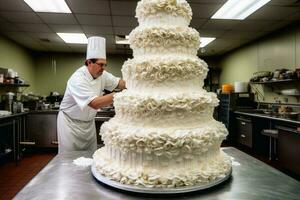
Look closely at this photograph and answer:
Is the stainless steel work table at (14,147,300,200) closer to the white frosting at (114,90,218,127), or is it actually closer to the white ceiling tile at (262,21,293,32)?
the white frosting at (114,90,218,127)

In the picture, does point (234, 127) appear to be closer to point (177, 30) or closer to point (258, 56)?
point (258, 56)

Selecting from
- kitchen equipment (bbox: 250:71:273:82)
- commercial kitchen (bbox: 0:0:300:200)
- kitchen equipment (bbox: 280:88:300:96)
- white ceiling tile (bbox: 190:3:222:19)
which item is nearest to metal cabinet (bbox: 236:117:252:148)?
commercial kitchen (bbox: 0:0:300:200)

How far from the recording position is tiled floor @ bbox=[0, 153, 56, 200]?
3.55 metres


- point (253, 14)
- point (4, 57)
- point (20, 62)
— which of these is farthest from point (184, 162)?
point (20, 62)

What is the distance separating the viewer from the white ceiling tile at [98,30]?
5.54m

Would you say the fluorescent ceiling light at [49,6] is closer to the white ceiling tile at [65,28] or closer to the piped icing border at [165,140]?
the white ceiling tile at [65,28]

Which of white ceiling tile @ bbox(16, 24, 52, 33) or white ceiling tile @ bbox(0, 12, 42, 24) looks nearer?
white ceiling tile @ bbox(0, 12, 42, 24)

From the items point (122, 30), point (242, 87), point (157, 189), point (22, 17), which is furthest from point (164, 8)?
point (242, 87)

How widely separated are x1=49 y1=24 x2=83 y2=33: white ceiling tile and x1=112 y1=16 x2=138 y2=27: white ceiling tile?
2.97 ft

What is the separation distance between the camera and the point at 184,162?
1426mm

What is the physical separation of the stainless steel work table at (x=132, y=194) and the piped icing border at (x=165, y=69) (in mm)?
649

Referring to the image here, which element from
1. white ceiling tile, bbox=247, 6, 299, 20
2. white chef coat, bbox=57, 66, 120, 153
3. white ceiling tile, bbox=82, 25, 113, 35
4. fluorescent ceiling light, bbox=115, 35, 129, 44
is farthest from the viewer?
fluorescent ceiling light, bbox=115, 35, 129, 44

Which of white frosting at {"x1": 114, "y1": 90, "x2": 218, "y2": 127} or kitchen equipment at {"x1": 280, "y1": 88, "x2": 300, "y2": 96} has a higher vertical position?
kitchen equipment at {"x1": 280, "y1": 88, "x2": 300, "y2": 96}

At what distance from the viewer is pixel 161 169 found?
1.41m
